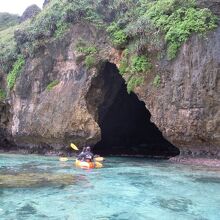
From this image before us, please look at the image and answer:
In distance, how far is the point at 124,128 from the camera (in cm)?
2759

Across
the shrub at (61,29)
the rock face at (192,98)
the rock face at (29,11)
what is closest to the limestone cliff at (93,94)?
the rock face at (192,98)

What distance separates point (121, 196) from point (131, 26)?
11.1 meters

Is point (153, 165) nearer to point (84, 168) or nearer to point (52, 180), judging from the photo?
point (84, 168)

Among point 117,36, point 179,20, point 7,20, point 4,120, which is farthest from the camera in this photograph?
point 7,20

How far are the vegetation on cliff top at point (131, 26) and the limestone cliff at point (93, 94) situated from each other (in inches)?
9.4

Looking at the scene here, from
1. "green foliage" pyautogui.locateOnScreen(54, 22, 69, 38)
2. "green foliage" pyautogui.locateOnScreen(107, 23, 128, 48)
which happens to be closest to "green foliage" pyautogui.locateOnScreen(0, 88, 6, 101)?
"green foliage" pyautogui.locateOnScreen(54, 22, 69, 38)

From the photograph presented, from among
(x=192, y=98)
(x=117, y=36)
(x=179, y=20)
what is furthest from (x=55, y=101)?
(x=192, y=98)

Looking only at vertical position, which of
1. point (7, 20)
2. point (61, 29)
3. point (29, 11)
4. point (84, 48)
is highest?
point (7, 20)

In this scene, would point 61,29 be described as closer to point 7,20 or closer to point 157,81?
point 157,81

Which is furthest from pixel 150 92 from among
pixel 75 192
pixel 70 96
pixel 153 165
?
pixel 75 192

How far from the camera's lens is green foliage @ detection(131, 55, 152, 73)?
19.3m

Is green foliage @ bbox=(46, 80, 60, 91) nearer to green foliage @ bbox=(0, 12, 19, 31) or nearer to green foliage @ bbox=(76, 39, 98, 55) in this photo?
green foliage @ bbox=(76, 39, 98, 55)

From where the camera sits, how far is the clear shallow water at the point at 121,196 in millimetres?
9508

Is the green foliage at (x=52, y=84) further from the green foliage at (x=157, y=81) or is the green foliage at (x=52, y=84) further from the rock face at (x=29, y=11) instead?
the rock face at (x=29, y=11)
